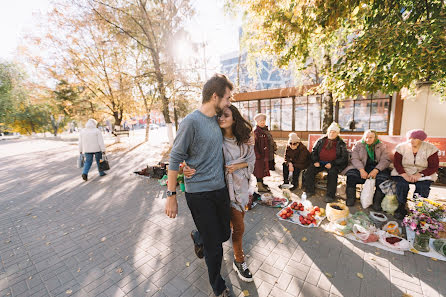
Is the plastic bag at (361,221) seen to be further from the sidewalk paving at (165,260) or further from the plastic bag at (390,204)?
the plastic bag at (390,204)

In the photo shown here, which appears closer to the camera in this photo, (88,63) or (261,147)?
(261,147)

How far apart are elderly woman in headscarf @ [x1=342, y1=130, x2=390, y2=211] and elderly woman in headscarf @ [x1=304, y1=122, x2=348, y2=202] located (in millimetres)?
224

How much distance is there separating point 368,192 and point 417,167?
3.18ft

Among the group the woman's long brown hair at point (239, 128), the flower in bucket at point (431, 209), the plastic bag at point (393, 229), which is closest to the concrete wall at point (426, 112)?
the flower in bucket at point (431, 209)

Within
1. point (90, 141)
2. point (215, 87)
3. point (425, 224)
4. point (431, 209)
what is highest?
point (215, 87)

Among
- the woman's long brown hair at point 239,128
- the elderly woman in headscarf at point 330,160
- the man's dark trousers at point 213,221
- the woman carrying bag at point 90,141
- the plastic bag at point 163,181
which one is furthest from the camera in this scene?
the woman carrying bag at point 90,141

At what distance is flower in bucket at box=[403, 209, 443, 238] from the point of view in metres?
2.90

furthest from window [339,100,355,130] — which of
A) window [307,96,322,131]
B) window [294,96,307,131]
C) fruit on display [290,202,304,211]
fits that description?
fruit on display [290,202,304,211]

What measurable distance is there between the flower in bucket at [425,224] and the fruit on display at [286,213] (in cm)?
181

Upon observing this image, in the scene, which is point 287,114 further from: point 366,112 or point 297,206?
point 297,206

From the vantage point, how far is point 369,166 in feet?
14.6

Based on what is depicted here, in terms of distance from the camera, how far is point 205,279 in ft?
7.97

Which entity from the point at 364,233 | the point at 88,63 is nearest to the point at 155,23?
the point at 88,63

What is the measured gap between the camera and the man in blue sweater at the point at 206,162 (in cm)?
175
